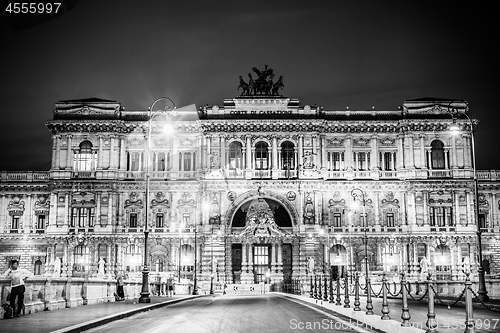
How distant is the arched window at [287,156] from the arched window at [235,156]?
4.92 metres

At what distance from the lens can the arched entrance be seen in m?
71.7

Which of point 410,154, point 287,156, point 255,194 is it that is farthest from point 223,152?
point 410,154

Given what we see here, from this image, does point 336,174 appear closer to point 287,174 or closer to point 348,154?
point 348,154

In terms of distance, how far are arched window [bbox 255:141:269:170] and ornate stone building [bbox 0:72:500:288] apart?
17 cm

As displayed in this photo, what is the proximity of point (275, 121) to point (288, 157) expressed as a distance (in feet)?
Result: 14.7

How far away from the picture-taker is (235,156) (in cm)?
7556

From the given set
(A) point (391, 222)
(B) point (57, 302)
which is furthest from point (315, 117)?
(B) point (57, 302)

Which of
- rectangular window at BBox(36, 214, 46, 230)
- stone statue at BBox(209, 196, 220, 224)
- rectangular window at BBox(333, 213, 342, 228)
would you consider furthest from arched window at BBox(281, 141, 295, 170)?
rectangular window at BBox(36, 214, 46, 230)

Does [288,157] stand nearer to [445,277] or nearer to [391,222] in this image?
[391,222]

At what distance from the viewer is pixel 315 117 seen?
7562cm

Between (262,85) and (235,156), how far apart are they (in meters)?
9.52

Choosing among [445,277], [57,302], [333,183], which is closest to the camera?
[57,302]

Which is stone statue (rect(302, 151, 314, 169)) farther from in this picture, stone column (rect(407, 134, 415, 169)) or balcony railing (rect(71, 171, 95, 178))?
balcony railing (rect(71, 171, 95, 178))

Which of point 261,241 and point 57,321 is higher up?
point 261,241
